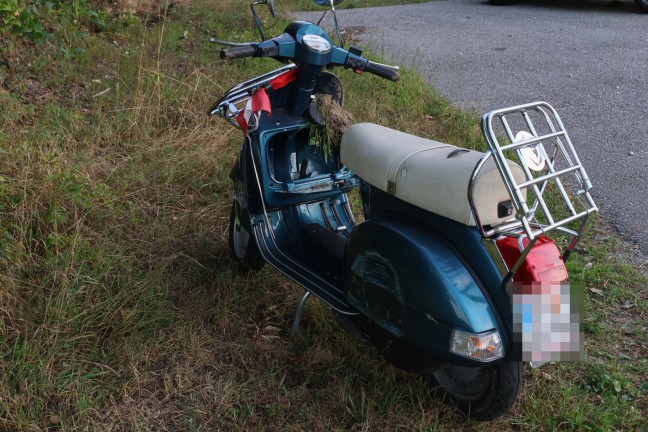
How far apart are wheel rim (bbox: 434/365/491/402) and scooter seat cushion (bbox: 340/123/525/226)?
0.64m

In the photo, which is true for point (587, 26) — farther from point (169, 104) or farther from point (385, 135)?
point (385, 135)

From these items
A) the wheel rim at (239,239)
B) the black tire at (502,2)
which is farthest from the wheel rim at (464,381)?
the black tire at (502,2)

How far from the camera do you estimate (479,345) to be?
2010 millimetres

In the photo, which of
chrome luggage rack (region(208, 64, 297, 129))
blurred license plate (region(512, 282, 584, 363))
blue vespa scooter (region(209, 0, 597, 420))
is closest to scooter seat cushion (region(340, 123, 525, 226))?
blue vespa scooter (region(209, 0, 597, 420))

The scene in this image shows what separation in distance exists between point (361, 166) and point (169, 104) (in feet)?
8.31

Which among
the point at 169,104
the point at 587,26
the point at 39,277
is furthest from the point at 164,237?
the point at 587,26

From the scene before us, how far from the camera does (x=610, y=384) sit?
2.70 metres

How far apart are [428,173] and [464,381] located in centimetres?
86

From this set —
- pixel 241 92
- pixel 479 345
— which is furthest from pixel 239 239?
pixel 479 345

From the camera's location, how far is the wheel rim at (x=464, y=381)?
7.75ft

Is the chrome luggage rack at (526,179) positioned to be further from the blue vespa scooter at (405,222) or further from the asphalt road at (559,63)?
the asphalt road at (559,63)

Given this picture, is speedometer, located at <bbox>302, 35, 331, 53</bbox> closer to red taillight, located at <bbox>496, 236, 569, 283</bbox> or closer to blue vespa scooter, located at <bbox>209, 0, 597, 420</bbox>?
blue vespa scooter, located at <bbox>209, 0, 597, 420</bbox>

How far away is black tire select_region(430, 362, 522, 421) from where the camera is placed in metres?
2.23

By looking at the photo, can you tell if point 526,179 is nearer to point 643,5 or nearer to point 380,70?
point 380,70
